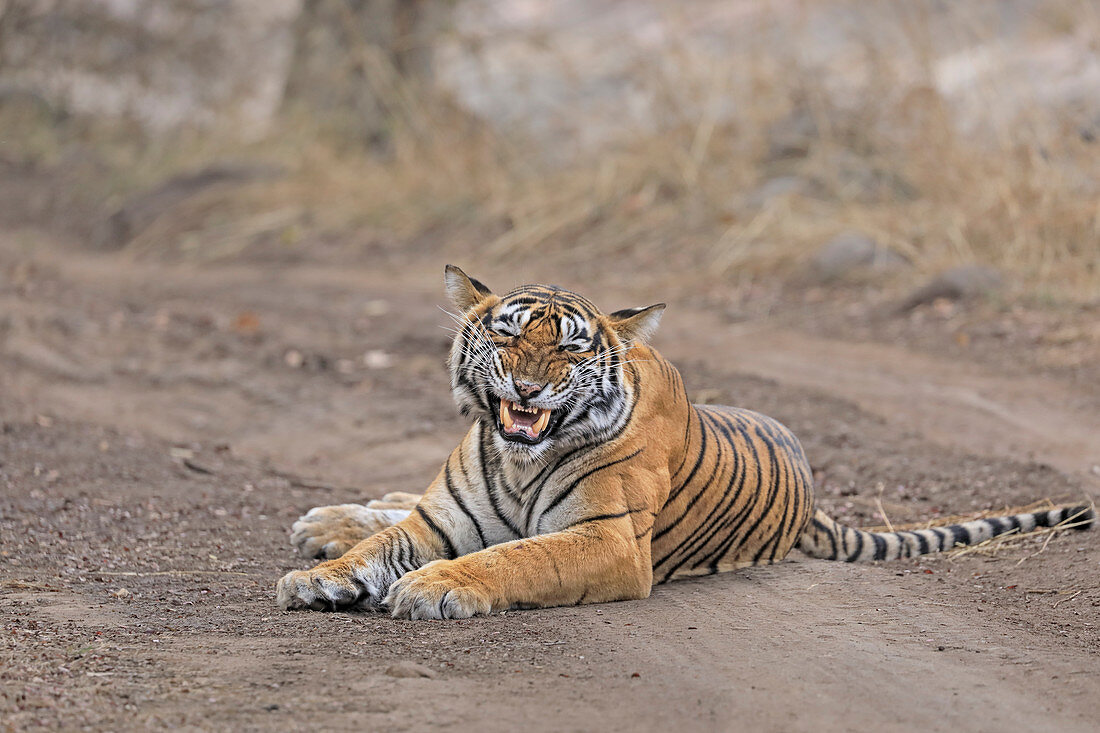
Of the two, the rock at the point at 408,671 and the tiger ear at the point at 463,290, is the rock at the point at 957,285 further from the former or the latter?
the rock at the point at 408,671

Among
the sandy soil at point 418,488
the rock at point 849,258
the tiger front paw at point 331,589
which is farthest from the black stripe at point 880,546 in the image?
the rock at point 849,258

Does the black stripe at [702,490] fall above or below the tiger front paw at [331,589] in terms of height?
above

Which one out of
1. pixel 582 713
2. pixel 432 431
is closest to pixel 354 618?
A: pixel 582 713

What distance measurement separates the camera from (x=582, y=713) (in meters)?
2.57

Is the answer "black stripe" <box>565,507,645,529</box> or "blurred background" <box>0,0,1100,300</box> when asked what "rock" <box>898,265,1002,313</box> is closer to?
"blurred background" <box>0,0,1100,300</box>

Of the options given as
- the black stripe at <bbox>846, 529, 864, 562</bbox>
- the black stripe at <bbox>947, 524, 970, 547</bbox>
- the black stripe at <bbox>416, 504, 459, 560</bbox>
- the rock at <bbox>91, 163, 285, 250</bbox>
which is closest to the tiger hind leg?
the black stripe at <bbox>416, 504, 459, 560</bbox>

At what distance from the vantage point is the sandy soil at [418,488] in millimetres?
2648

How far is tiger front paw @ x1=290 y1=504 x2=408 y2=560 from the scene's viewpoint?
4.21 metres

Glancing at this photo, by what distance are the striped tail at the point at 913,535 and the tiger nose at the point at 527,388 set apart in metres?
1.38

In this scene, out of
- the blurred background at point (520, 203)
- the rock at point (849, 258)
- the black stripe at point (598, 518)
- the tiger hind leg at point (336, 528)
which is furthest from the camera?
the rock at point (849, 258)

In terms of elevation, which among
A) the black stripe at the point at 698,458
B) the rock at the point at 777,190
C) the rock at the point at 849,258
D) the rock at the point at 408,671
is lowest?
the rock at the point at 408,671

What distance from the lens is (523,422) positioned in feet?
11.6

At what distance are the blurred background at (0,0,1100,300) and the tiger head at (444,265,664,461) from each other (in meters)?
4.86

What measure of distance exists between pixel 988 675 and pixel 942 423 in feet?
10.6
